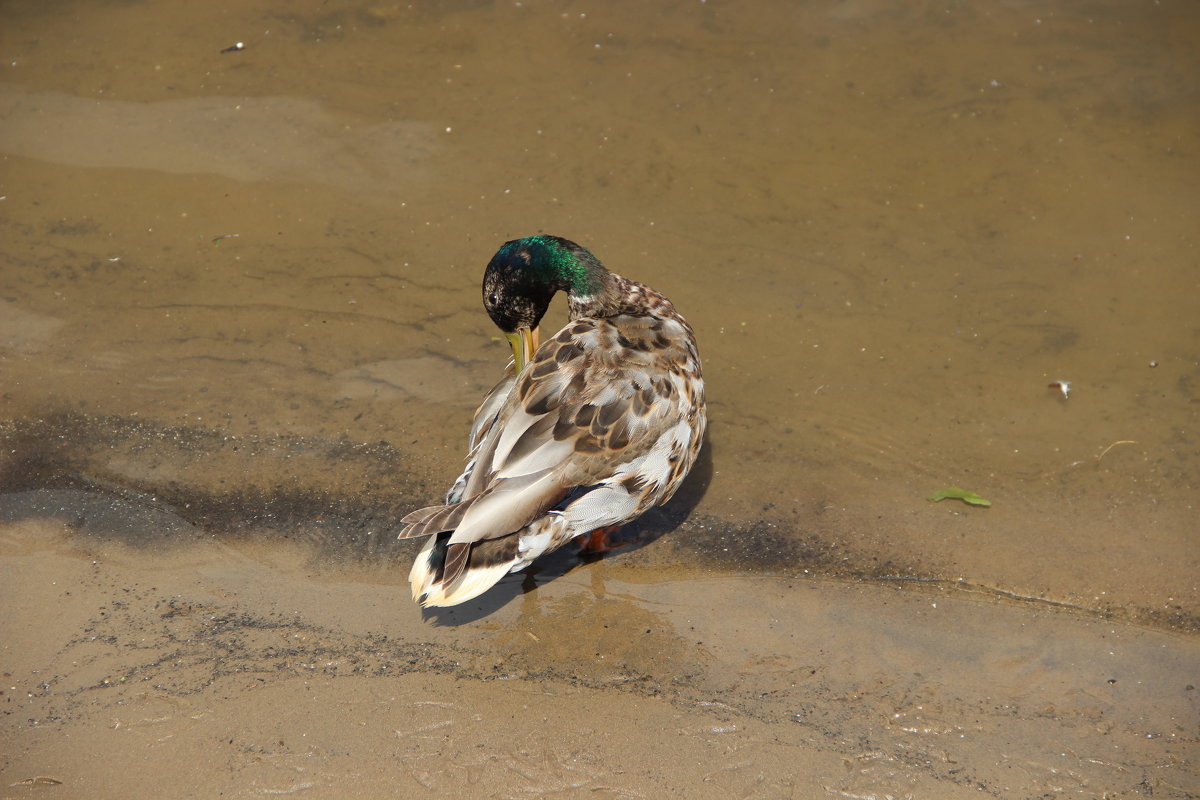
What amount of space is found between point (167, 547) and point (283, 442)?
0.71 meters

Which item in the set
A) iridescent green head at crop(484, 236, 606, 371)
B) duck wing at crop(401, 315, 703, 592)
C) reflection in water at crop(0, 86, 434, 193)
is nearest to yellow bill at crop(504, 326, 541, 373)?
iridescent green head at crop(484, 236, 606, 371)

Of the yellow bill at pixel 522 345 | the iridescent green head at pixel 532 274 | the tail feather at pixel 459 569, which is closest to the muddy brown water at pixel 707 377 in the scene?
the tail feather at pixel 459 569

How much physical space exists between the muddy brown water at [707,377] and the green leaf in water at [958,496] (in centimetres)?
4

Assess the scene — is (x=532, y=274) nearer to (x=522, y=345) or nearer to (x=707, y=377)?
(x=522, y=345)

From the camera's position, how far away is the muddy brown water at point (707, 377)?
376 centimetres

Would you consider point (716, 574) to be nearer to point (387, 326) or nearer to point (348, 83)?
point (387, 326)

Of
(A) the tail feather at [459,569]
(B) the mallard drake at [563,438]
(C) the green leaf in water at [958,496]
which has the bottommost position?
(C) the green leaf in water at [958,496]

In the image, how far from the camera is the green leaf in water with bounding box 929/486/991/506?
183 inches

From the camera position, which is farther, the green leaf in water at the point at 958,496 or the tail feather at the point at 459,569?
the green leaf in water at the point at 958,496

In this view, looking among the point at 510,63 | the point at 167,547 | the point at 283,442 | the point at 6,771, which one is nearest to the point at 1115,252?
the point at 510,63

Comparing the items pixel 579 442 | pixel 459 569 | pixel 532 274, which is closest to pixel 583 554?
pixel 579 442

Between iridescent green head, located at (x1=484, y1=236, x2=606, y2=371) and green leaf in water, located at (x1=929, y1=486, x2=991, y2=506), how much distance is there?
5.55 ft

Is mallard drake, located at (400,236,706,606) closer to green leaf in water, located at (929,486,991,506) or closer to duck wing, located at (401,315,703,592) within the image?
duck wing, located at (401,315,703,592)

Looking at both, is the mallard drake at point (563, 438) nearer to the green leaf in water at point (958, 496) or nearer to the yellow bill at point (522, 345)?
the yellow bill at point (522, 345)
